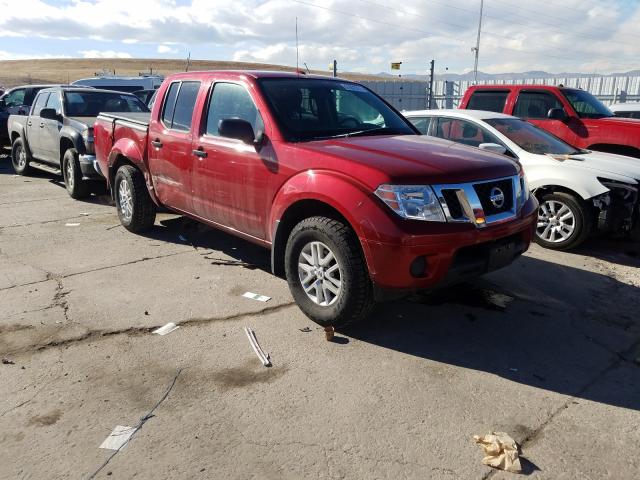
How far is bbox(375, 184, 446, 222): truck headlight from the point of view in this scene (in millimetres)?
3348

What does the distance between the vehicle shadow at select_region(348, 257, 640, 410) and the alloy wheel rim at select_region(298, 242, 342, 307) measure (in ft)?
1.17

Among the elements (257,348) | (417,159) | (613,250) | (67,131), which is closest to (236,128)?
(417,159)

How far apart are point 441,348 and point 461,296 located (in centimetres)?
102

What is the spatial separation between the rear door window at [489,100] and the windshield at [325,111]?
14.5 feet

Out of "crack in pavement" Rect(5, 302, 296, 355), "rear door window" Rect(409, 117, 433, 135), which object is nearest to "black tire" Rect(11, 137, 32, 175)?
"rear door window" Rect(409, 117, 433, 135)

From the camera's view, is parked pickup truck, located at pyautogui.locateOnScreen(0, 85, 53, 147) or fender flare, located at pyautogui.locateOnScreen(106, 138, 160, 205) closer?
fender flare, located at pyautogui.locateOnScreen(106, 138, 160, 205)

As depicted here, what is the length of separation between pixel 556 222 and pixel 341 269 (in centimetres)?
350

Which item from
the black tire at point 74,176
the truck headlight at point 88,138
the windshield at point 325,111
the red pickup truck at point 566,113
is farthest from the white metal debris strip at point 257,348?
the red pickup truck at point 566,113

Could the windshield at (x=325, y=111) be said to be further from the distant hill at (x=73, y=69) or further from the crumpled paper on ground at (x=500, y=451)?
the distant hill at (x=73, y=69)

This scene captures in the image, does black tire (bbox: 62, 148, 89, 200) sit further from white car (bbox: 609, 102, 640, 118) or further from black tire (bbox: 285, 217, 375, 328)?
white car (bbox: 609, 102, 640, 118)

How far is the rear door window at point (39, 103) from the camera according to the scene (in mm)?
9894

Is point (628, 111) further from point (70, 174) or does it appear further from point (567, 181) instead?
point (70, 174)

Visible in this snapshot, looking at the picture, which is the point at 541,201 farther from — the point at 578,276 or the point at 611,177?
the point at 578,276

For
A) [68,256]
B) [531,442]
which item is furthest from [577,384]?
[68,256]
